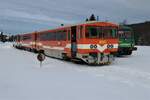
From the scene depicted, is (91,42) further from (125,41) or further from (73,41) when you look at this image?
(125,41)

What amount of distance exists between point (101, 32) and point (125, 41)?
8270 millimetres

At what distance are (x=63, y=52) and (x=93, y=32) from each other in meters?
4.24

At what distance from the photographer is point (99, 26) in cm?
1944

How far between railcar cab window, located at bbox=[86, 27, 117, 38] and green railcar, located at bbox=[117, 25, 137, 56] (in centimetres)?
665

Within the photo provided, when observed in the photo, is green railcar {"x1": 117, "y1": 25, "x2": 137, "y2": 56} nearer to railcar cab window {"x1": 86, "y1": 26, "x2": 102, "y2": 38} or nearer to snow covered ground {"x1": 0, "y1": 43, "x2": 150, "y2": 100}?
railcar cab window {"x1": 86, "y1": 26, "x2": 102, "y2": 38}

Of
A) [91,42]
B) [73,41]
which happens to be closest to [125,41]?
[73,41]

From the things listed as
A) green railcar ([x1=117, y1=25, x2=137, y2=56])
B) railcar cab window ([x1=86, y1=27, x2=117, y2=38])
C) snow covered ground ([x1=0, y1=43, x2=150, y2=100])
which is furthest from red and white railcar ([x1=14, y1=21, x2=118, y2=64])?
green railcar ([x1=117, y1=25, x2=137, y2=56])

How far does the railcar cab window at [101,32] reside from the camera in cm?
1909

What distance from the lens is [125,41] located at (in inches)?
1077

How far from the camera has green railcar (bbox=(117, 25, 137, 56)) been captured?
26938 millimetres

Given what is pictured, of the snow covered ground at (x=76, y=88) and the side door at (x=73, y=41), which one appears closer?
the snow covered ground at (x=76, y=88)

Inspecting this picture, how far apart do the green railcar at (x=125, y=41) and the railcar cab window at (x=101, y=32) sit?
665cm

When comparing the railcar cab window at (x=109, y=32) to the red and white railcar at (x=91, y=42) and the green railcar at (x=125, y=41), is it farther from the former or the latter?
the green railcar at (x=125, y=41)

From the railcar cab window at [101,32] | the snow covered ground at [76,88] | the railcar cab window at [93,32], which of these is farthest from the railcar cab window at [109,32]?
the snow covered ground at [76,88]
